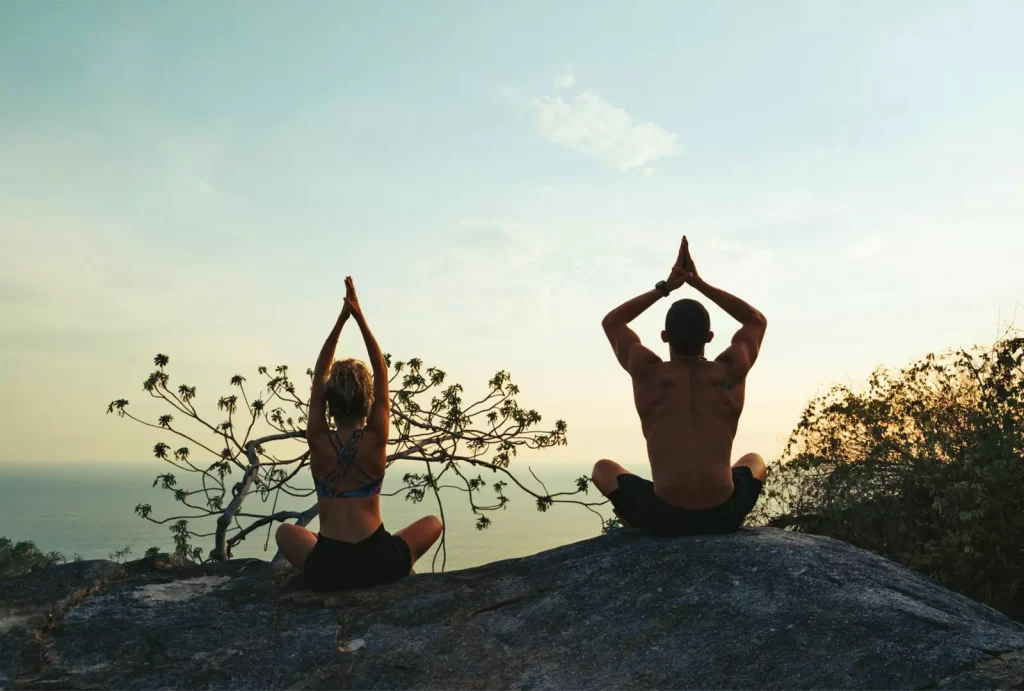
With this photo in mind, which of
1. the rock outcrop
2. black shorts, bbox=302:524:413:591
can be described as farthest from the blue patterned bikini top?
the rock outcrop

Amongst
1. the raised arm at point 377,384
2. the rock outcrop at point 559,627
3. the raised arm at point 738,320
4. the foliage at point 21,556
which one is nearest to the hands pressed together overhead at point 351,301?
the raised arm at point 377,384

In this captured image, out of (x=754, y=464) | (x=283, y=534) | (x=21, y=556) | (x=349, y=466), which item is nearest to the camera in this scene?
(x=349, y=466)

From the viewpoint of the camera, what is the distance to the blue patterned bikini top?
20.9 ft

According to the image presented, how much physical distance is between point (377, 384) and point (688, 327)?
8.74ft

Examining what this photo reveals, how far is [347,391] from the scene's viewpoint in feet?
21.2

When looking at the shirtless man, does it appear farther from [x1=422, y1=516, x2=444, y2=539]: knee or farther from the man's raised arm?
[x1=422, y1=516, x2=444, y2=539]: knee

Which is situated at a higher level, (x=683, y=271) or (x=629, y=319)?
(x=683, y=271)

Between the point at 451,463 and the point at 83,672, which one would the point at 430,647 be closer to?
the point at 83,672

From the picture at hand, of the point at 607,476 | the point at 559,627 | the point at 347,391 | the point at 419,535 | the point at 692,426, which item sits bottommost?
the point at 559,627

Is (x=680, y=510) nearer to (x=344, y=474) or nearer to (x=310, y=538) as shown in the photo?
(x=344, y=474)

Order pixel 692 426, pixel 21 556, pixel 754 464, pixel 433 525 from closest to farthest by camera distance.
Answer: pixel 692 426 < pixel 754 464 < pixel 433 525 < pixel 21 556

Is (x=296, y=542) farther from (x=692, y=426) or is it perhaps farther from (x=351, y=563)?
(x=692, y=426)

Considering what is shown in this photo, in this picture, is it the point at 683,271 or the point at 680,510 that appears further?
the point at 683,271

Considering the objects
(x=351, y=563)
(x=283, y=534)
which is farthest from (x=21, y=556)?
(x=351, y=563)
